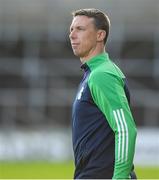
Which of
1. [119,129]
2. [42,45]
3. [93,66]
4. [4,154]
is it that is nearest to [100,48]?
[93,66]

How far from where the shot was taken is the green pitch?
656 inches

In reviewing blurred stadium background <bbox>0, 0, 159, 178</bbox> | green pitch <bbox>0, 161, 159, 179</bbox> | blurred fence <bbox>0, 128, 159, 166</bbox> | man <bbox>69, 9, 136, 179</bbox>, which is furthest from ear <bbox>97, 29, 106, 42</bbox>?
blurred stadium background <bbox>0, 0, 159, 178</bbox>

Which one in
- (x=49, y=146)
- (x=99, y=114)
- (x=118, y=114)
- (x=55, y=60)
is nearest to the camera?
(x=118, y=114)

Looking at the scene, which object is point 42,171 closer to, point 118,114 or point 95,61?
point 95,61

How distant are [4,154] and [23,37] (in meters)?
5.89

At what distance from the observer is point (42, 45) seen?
27.4 m

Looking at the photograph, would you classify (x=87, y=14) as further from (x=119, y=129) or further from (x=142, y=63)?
(x=142, y=63)

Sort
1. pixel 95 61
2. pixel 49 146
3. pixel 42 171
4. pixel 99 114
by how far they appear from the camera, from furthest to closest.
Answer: pixel 49 146, pixel 42 171, pixel 95 61, pixel 99 114

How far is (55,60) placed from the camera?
26688 mm

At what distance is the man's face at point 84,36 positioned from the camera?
517 centimetres

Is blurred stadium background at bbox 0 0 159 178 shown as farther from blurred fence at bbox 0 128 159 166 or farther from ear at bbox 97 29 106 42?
ear at bbox 97 29 106 42

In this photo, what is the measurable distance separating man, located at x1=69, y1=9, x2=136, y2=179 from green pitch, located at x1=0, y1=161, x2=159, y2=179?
11.0 meters

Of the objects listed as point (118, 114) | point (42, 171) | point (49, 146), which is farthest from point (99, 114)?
point (49, 146)

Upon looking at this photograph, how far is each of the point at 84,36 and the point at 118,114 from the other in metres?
0.66
